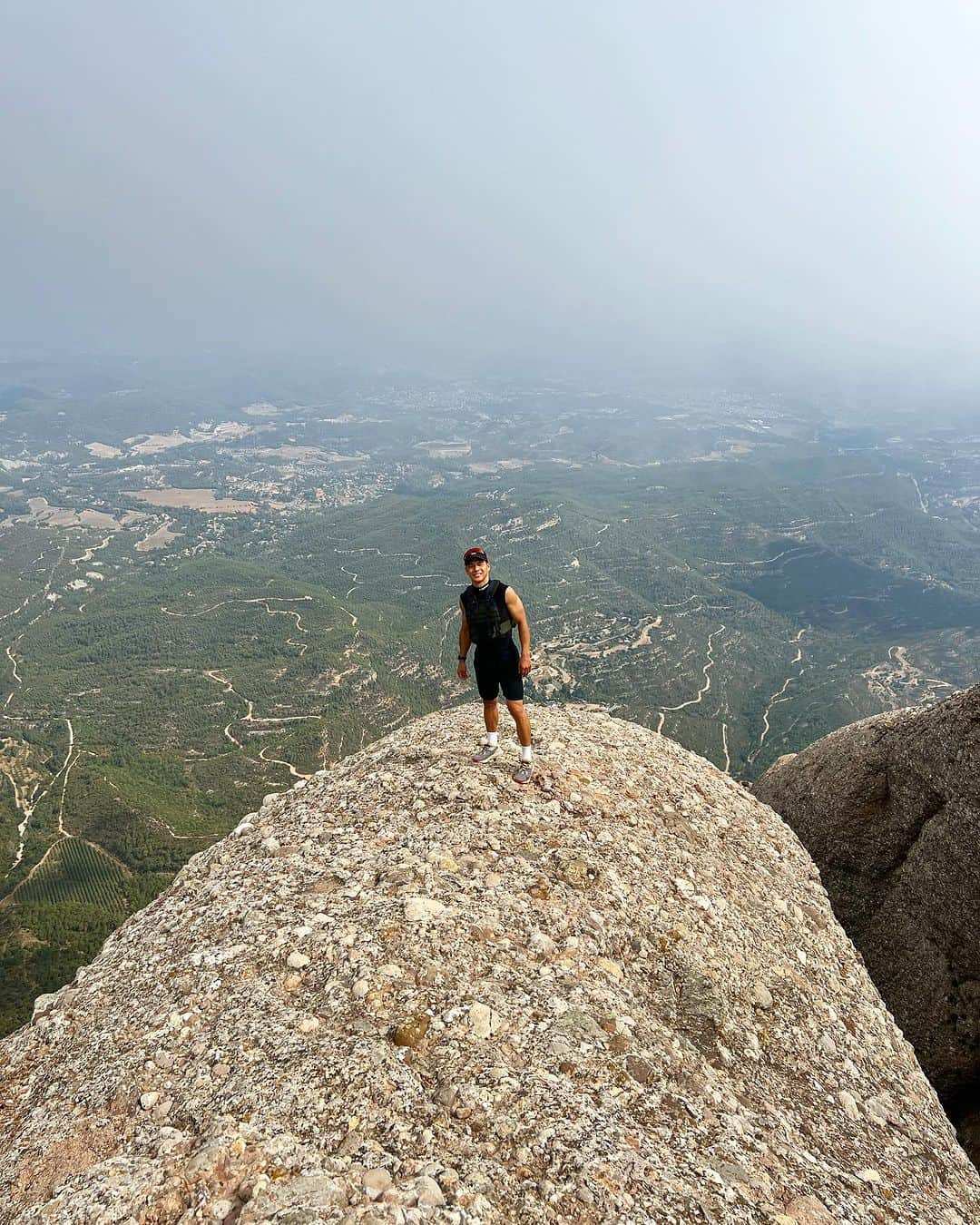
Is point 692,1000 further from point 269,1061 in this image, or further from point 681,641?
point 681,641

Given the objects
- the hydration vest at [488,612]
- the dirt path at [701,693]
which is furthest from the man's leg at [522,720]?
the dirt path at [701,693]

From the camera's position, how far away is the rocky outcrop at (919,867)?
1243 centimetres

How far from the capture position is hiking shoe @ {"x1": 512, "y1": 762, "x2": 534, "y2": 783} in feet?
42.1

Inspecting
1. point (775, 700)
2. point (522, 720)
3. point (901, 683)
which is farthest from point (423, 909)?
point (901, 683)

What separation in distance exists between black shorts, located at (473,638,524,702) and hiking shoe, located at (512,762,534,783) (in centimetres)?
174

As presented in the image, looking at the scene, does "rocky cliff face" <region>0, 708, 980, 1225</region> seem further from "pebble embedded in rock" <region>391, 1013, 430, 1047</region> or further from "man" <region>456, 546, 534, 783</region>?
"man" <region>456, 546, 534, 783</region>

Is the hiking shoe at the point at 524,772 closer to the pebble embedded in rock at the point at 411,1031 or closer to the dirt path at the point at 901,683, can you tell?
the pebble embedded in rock at the point at 411,1031

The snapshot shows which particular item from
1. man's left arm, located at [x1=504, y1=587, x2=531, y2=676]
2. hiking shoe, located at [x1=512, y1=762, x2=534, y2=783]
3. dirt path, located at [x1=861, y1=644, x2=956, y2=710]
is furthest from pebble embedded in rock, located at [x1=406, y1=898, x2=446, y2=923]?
dirt path, located at [x1=861, y1=644, x2=956, y2=710]

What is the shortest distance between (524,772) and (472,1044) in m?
6.51

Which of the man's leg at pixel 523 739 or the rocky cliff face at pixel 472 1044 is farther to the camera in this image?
the man's leg at pixel 523 739

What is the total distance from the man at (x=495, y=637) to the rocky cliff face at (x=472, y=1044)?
6.02ft

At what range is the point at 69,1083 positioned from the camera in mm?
6742

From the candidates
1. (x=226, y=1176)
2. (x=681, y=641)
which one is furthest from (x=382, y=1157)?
(x=681, y=641)

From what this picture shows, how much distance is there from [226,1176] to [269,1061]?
133 centimetres
